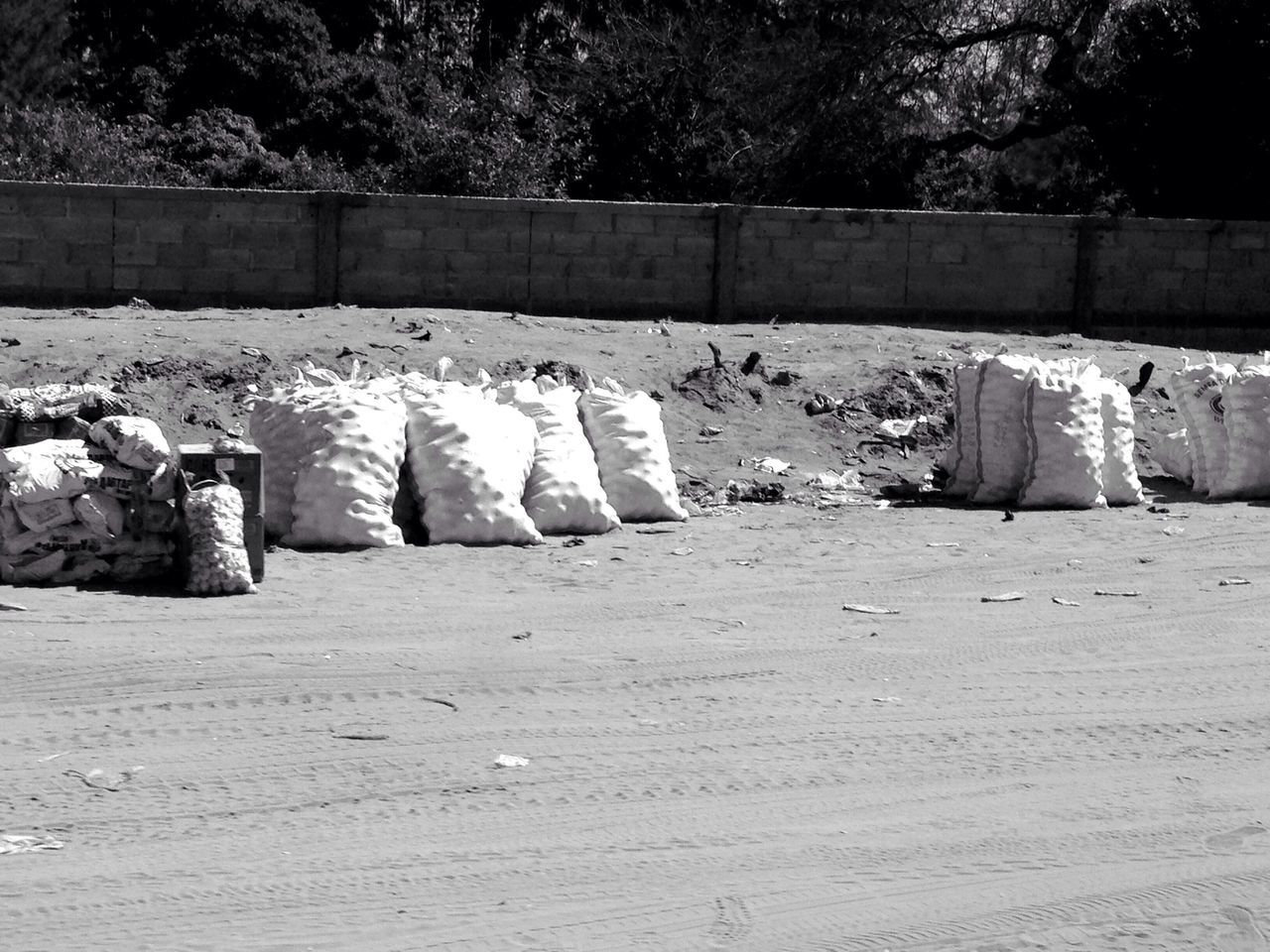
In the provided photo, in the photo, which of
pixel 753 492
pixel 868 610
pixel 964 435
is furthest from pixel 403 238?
pixel 868 610

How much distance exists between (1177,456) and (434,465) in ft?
18.2

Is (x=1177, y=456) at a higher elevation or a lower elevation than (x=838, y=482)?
higher

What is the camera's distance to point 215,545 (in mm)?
6762

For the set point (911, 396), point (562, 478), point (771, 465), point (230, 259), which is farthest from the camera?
point (230, 259)

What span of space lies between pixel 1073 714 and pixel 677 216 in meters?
9.56

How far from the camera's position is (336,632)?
243 inches

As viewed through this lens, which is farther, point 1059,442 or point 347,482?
point 1059,442

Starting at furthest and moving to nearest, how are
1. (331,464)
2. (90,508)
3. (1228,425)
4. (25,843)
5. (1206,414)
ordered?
(1206,414) < (1228,425) < (331,464) < (90,508) < (25,843)

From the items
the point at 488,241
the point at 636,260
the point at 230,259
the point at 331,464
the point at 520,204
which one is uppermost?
the point at 520,204

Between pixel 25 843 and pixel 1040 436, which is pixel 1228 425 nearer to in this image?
pixel 1040 436

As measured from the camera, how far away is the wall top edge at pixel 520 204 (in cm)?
1319

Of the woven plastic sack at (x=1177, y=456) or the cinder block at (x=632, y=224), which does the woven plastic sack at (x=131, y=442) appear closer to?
the woven plastic sack at (x=1177, y=456)

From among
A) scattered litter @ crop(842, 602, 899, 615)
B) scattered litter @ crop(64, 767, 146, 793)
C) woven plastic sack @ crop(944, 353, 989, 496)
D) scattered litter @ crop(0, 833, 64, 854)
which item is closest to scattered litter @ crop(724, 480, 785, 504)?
woven plastic sack @ crop(944, 353, 989, 496)

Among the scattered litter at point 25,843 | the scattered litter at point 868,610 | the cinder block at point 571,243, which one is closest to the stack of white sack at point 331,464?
the scattered litter at point 868,610
